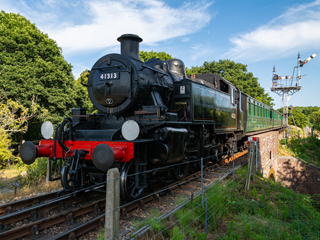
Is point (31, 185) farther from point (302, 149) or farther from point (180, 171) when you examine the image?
point (302, 149)

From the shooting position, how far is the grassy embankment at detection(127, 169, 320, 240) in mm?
3729

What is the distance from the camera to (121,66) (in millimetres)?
5539

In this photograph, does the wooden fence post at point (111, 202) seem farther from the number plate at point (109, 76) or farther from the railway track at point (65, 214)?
the number plate at point (109, 76)

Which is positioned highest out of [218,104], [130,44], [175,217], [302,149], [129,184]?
[130,44]

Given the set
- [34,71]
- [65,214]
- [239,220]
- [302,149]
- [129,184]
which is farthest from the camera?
[302,149]

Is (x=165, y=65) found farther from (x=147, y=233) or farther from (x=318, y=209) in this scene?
(x=318, y=209)

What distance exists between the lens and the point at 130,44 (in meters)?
6.18

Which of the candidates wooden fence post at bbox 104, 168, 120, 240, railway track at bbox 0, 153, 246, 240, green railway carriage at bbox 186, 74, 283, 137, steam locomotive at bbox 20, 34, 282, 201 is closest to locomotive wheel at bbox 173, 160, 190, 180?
steam locomotive at bbox 20, 34, 282, 201

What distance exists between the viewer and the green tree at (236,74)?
3391cm

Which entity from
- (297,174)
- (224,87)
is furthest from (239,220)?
(297,174)

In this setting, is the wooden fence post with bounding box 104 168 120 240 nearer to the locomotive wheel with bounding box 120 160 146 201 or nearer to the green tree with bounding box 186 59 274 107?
the locomotive wheel with bounding box 120 160 146 201

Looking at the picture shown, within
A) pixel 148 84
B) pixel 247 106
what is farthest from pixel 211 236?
pixel 247 106

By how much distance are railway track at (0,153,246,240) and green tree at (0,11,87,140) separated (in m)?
11.7

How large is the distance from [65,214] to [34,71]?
1389 centimetres
